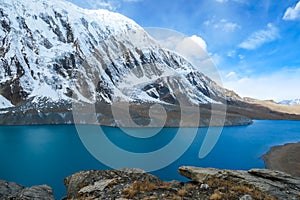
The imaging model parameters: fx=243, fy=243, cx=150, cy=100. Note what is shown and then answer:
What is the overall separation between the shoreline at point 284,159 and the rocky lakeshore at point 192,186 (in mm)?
36671

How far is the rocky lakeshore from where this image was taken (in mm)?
13875

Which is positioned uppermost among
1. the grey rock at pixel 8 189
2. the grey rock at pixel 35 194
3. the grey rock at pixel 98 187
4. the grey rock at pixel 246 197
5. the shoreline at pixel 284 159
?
the grey rock at pixel 246 197

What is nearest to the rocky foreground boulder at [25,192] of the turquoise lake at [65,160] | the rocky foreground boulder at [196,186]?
the rocky foreground boulder at [196,186]

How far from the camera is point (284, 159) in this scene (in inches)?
2307

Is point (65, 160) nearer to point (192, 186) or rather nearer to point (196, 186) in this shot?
point (192, 186)

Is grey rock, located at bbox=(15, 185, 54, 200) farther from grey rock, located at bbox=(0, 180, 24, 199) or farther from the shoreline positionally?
the shoreline

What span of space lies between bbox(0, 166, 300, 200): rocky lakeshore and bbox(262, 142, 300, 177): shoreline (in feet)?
120

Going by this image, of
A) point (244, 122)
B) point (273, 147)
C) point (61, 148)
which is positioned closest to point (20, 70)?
point (61, 148)

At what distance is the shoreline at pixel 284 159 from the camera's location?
5026 cm

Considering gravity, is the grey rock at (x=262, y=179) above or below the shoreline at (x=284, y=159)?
above

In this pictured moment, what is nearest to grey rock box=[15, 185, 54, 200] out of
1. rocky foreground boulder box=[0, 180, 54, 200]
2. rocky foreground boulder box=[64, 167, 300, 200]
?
rocky foreground boulder box=[0, 180, 54, 200]

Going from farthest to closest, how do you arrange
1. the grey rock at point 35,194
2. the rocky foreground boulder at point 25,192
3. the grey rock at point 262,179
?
the rocky foreground boulder at point 25,192
the grey rock at point 35,194
the grey rock at point 262,179

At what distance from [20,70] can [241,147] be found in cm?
18161

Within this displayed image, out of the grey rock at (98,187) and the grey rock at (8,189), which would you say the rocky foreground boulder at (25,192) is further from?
the grey rock at (98,187)
